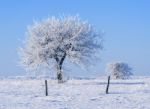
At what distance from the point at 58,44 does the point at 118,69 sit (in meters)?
55.5

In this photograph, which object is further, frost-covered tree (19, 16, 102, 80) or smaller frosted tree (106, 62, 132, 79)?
smaller frosted tree (106, 62, 132, 79)

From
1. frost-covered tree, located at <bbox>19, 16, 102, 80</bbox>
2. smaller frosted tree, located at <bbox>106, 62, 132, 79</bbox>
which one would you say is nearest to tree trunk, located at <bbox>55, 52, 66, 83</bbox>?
frost-covered tree, located at <bbox>19, 16, 102, 80</bbox>

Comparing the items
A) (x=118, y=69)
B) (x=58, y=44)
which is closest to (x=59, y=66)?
(x=58, y=44)

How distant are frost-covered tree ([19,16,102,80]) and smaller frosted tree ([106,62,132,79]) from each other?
48.7 metres

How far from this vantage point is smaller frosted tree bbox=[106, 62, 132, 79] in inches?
4344

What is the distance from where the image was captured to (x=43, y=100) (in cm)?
3403

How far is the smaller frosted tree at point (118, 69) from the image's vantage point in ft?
362

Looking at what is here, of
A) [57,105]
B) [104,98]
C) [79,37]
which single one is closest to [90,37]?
[79,37]

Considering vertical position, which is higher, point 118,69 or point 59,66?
point 118,69

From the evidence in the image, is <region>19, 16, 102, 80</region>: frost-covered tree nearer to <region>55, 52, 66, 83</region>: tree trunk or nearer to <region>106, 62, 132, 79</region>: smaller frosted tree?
<region>55, 52, 66, 83</region>: tree trunk

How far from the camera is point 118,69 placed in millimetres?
112812

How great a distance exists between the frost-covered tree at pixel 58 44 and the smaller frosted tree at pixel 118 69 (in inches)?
1916

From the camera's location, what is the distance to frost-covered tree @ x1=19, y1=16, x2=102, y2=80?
59125mm

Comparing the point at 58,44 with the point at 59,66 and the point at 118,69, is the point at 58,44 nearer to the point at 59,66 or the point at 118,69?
the point at 59,66
